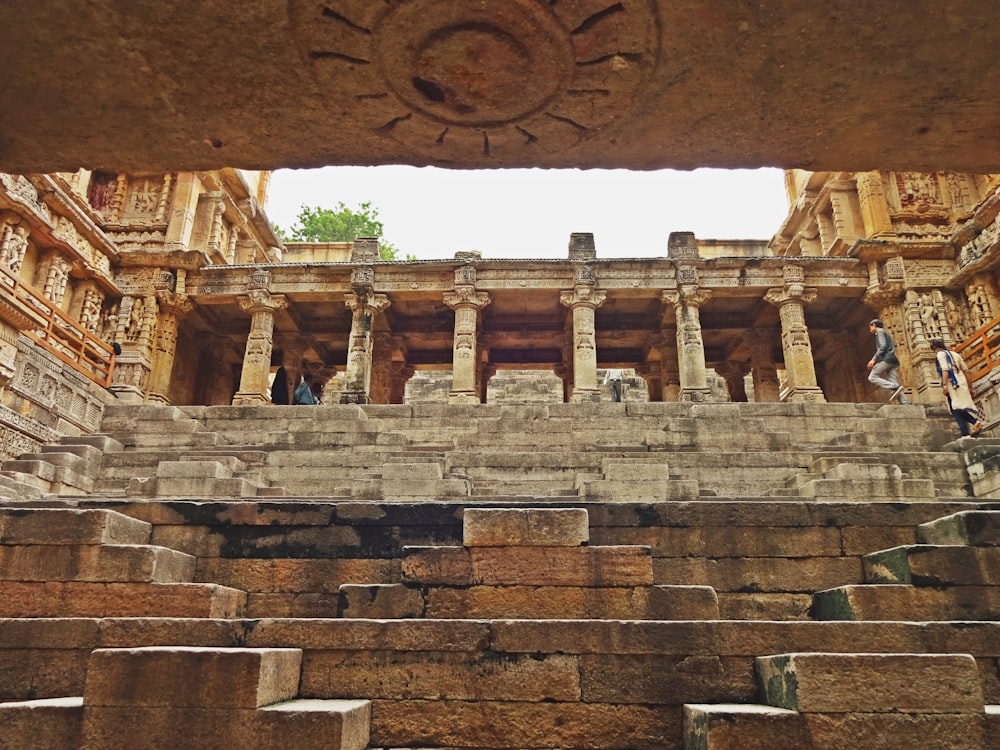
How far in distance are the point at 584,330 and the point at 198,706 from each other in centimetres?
1347

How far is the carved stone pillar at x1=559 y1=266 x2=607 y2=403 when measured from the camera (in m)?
14.8

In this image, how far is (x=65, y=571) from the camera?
3.62 metres

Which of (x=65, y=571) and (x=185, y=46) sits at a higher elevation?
(x=185, y=46)

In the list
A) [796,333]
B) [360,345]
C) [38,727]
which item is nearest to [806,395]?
[796,333]

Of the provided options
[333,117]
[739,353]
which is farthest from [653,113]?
[739,353]

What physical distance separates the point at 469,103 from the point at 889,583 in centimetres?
358

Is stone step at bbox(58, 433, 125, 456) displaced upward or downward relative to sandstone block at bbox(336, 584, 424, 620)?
upward

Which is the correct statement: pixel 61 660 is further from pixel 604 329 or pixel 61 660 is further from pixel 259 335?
pixel 604 329

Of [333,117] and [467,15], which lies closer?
[467,15]

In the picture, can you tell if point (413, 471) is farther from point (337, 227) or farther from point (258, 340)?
point (337, 227)

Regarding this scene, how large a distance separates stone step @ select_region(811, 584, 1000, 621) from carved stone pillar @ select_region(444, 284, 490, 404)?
1092 centimetres

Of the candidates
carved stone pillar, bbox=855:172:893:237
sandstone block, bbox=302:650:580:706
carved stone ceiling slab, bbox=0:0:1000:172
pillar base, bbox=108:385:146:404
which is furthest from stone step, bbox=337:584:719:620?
carved stone pillar, bbox=855:172:893:237

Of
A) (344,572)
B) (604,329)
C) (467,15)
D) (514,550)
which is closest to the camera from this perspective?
(467,15)

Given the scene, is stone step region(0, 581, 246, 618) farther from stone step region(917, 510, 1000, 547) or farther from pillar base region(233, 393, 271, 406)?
pillar base region(233, 393, 271, 406)
